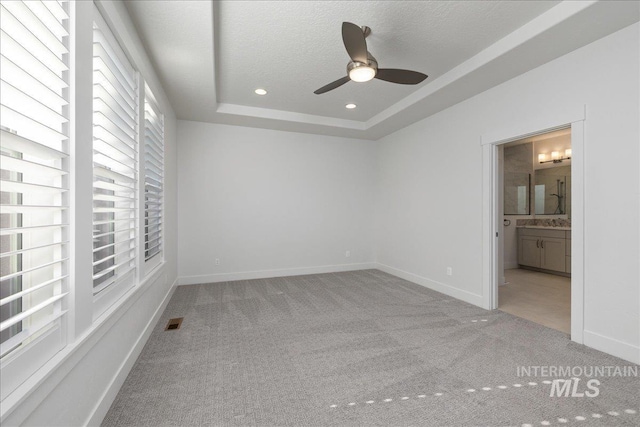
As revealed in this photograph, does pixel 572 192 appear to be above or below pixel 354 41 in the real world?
below

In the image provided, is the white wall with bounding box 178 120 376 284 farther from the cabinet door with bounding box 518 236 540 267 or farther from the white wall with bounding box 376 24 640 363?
the cabinet door with bounding box 518 236 540 267

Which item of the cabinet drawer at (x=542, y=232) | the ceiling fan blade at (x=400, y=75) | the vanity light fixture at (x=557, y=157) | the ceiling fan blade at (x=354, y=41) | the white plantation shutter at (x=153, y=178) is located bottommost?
the cabinet drawer at (x=542, y=232)

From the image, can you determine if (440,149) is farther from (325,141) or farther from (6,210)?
(6,210)

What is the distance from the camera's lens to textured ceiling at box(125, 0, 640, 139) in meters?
2.26

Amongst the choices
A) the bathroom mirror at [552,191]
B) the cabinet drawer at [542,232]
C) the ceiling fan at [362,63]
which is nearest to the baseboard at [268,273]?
the cabinet drawer at [542,232]

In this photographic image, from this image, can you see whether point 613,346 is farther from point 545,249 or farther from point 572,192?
point 545,249

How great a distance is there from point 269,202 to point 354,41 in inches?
134

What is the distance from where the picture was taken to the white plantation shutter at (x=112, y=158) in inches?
69.6

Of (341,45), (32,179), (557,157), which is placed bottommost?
(32,179)

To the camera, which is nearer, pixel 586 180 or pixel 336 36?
pixel 586 180

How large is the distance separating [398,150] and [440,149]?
3.48 ft

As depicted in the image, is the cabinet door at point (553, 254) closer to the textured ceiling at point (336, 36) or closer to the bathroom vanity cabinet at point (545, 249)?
the bathroom vanity cabinet at point (545, 249)

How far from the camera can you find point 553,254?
537cm

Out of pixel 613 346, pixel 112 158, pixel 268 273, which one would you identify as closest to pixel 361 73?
pixel 112 158
